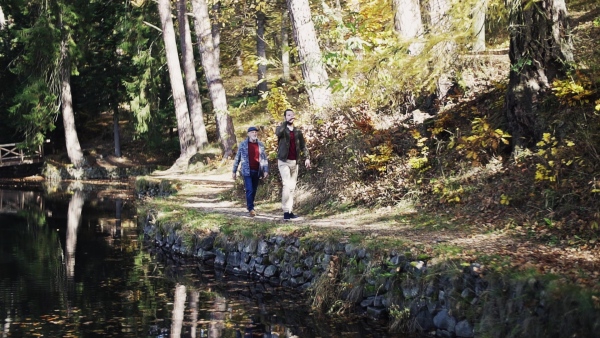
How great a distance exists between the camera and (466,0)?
398 inches

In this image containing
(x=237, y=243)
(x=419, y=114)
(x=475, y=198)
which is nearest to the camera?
(x=475, y=198)

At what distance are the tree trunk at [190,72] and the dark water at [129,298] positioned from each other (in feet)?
41.0

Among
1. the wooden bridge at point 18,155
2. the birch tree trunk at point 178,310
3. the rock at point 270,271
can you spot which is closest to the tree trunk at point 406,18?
the rock at point 270,271

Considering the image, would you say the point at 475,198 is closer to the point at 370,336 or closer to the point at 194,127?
the point at 370,336

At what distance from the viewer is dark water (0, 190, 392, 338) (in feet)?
29.6

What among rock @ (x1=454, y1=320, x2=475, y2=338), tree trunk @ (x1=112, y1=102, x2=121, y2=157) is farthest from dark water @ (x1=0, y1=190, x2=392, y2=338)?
tree trunk @ (x1=112, y1=102, x2=121, y2=157)

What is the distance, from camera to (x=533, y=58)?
11633 mm

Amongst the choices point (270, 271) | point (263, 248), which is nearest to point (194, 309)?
point (270, 271)

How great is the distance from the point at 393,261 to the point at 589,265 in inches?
92.7

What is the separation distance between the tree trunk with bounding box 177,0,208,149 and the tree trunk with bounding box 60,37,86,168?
1000 centimetres

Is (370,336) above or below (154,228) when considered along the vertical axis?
below

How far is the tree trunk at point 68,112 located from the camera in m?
36.8

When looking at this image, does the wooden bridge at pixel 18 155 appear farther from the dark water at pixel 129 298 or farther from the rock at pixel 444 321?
the rock at pixel 444 321

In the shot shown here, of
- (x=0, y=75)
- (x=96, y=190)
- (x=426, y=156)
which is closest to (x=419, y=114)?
(x=426, y=156)
